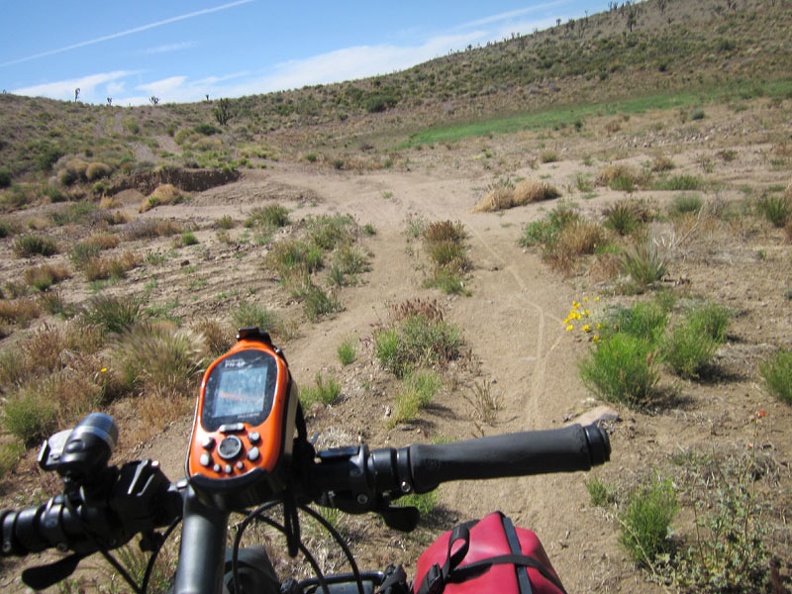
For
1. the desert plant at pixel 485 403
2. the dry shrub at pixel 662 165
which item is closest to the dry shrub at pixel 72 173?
the dry shrub at pixel 662 165

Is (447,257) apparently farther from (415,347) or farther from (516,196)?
(516,196)

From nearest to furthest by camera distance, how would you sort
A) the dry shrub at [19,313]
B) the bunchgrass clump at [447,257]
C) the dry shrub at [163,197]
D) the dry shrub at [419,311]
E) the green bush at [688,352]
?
1. the green bush at [688,352]
2. the dry shrub at [419,311]
3. the bunchgrass clump at [447,257]
4. the dry shrub at [19,313]
5. the dry shrub at [163,197]

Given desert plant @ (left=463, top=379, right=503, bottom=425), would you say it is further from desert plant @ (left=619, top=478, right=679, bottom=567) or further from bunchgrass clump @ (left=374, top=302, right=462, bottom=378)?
desert plant @ (left=619, top=478, right=679, bottom=567)

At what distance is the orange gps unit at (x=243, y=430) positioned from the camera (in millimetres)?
895

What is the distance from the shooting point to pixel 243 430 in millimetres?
930

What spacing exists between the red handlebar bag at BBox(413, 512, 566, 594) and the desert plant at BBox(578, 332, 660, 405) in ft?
9.53

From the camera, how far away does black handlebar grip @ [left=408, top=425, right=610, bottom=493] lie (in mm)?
1027

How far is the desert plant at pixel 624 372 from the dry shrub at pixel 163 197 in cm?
2055

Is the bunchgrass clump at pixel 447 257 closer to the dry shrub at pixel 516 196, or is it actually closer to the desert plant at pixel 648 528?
the dry shrub at pixel 516 196

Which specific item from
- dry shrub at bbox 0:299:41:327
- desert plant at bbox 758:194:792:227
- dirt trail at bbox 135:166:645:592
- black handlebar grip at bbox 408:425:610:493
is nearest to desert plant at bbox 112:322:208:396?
dirt trail at bbox 135:166:645:592

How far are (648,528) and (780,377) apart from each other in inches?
71.2

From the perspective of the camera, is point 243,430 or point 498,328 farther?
point 498,328

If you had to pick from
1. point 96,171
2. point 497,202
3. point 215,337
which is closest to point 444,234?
point 497,202

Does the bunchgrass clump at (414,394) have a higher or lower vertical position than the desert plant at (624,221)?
higher
